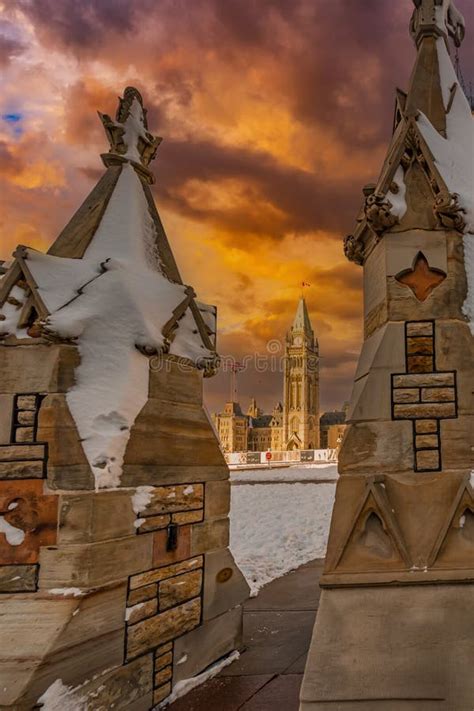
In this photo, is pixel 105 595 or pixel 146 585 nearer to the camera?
pixel 105 595

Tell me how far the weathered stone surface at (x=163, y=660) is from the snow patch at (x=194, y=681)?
0.60ft

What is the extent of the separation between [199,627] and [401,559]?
1.90m

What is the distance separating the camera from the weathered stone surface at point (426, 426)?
12.4ft

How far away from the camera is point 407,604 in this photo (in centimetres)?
348

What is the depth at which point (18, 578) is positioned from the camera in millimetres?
3416

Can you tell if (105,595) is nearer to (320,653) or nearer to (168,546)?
(168,546)

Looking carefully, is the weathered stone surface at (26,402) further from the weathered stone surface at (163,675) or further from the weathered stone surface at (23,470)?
the weathered stone surface at (163,675)

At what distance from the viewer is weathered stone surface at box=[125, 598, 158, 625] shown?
3.69 metres

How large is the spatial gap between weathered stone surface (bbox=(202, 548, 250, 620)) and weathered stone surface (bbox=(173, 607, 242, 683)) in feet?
0.27

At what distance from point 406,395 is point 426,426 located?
0.27 m

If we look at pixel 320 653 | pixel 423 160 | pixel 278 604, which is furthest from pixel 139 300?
pixel 278 604

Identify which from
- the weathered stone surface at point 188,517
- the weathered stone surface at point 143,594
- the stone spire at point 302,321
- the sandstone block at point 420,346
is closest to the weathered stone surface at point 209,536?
the weathered stone surface at point 188,517

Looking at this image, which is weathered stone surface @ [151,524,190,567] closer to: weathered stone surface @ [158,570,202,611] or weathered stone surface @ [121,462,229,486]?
weathered stone surface @ [158,570,202,611]

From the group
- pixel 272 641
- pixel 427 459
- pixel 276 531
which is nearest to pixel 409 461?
pixel 427 459
